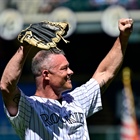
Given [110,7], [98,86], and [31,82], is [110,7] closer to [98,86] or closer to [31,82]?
[31,82]

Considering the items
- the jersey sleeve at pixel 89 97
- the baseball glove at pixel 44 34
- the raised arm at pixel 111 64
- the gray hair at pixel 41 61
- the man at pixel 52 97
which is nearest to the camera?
the baseball glove at pixel 44 34

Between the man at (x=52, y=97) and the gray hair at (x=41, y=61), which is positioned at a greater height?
the gray hair at (x=41, y=61)

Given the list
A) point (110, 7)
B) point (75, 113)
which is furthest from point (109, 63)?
point (110, 7)

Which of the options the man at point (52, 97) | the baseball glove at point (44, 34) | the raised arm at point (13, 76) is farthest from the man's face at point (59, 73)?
the raised arm at point (13, 76)

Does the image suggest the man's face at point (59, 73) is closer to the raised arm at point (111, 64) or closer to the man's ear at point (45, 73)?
the man's ear at point (45, 73)

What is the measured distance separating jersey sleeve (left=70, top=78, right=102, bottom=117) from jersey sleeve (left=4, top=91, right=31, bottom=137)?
0.51m

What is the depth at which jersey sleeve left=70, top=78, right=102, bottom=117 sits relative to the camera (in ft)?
16.1

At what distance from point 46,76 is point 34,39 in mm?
506

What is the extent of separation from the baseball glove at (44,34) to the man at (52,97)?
7cm

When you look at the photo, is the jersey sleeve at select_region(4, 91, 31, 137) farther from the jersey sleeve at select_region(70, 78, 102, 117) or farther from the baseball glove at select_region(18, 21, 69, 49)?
the jersey sleeve at select_region(70, 78, 102, 117)

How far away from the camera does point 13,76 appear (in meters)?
4.32

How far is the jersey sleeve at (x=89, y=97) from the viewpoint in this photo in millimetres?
4922

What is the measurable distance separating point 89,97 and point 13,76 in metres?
0.82

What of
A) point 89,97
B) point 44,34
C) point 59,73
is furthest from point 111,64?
point 44,34
